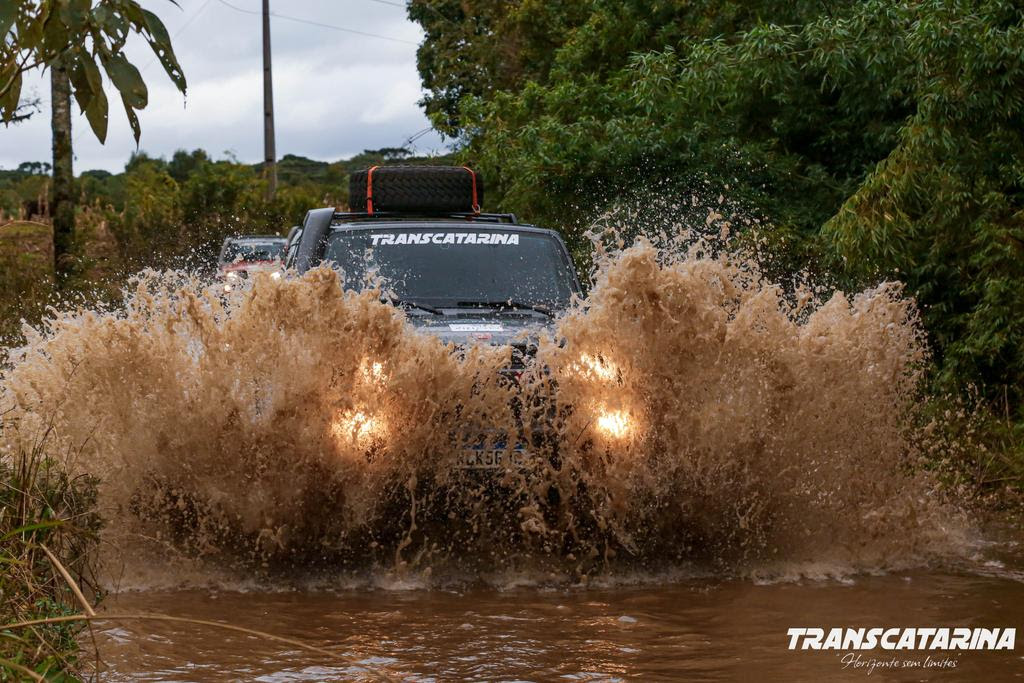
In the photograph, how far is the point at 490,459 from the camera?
6.55 m

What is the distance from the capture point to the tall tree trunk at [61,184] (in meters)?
19.8

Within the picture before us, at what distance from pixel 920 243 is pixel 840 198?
4293 mm

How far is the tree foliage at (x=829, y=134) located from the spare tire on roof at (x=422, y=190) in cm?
284

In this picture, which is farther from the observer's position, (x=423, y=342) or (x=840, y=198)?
(x=840, y=198)

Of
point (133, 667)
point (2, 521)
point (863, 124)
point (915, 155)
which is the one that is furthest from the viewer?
point (863, 124)

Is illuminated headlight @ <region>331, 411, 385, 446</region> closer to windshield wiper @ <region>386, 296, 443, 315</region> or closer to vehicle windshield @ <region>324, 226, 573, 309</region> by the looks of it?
windshield wiper @ <region>386, 296, 443, 315</region>

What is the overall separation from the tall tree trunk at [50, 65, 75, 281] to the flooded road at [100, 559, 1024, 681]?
587 inches

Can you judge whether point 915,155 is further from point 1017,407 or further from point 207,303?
point 207,303

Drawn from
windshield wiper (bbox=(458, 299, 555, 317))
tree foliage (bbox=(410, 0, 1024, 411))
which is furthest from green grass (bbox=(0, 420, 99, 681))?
tree foliage (bbox=(410, 0, 1024, 411))

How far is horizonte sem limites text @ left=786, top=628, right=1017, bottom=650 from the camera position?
5.44m

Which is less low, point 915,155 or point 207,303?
point 915,155

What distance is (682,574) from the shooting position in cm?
683

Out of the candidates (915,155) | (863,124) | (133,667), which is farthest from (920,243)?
(133,667)

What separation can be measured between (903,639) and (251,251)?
1659 centimetres
